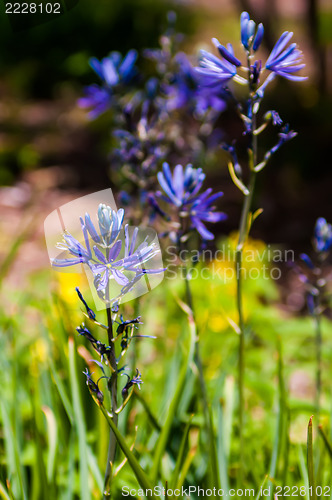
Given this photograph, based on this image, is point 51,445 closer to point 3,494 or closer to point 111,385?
point 3,494

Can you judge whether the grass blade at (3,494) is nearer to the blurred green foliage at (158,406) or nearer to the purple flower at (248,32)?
the blurred green foliage at (158,406)

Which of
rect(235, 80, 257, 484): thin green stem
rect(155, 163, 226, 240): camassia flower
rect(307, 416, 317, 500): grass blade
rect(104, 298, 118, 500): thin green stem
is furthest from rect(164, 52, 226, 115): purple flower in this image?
rect(307, 416, 317, 500): grass blade

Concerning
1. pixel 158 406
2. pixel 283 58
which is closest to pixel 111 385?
pixel 283 58

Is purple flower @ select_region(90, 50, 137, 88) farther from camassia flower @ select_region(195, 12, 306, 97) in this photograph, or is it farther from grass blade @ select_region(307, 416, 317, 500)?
grass blade @ select_region(307, 416, 317, 500)

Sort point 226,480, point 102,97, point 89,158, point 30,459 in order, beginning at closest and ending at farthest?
point 226,480
point 30,459
point 102,97
point 89,158

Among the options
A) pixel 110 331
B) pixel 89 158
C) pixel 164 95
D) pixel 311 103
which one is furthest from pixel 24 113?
pixel 110 331

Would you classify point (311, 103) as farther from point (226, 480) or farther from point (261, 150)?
point (226, 480)

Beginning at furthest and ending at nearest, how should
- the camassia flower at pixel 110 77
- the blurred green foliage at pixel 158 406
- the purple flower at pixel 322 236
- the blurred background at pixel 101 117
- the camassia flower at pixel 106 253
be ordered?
the blurred background at pixel 101 117, the camassia flower at pixel 110 77, the purple flower at pixel 322 236, the blurred green foliage at pixel 158 406, the camassia flower at pixel 106 253

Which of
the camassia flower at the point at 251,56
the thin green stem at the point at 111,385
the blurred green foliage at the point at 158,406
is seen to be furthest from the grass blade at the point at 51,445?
the camassia flower at the point at 251,56
